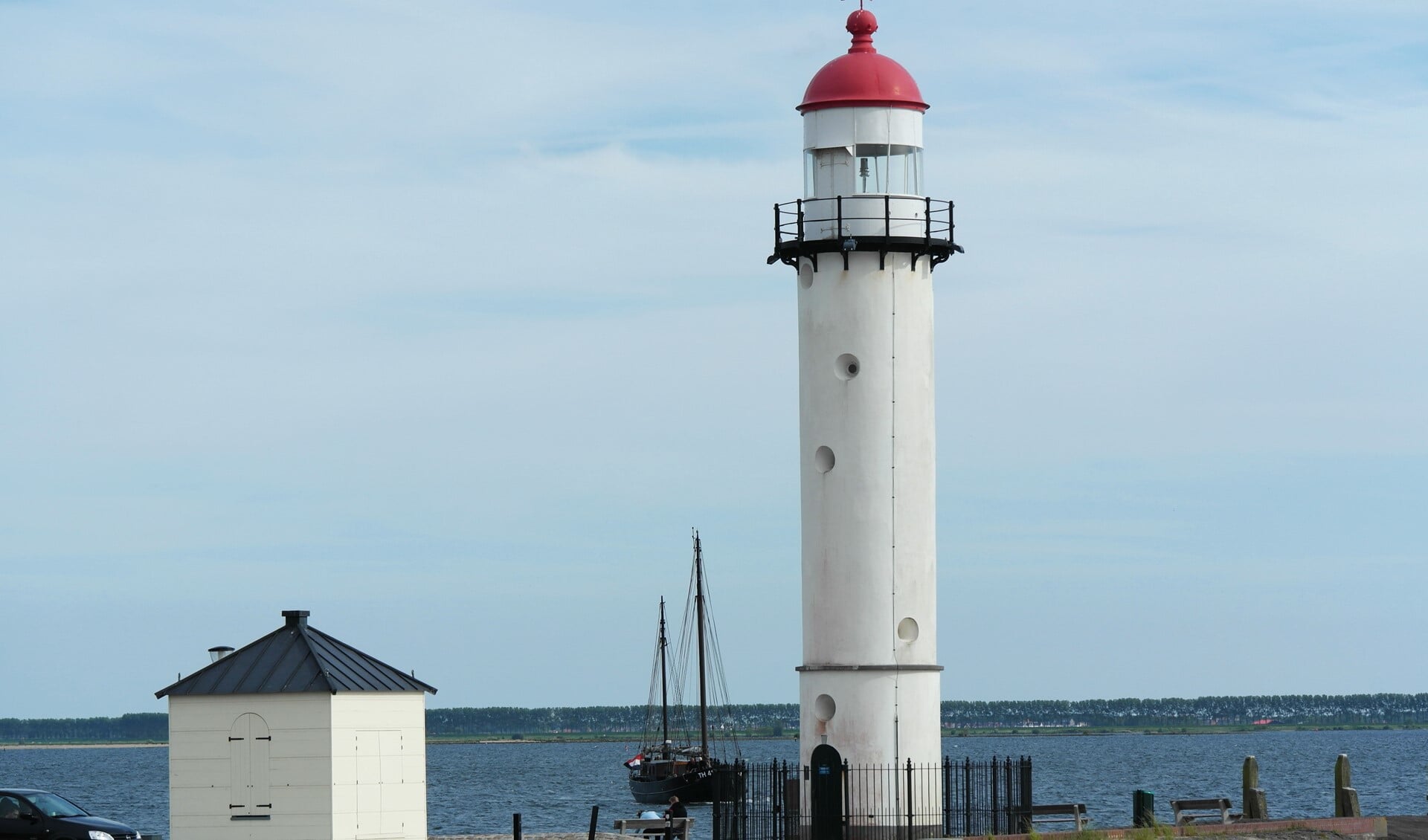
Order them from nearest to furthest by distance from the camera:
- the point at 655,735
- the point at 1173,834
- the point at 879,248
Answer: the point at 1173,834 < the point at 879,248 < the point at 655,735

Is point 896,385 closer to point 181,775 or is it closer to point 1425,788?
point 181,775

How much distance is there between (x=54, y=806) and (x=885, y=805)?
1394 centimetres

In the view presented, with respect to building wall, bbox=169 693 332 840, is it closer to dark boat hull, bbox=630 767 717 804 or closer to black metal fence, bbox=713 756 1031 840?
black metal fence, bbox=713 756 1031 840

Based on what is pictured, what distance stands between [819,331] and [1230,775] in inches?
3564

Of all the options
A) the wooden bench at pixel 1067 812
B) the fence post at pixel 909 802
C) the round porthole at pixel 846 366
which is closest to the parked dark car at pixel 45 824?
the fence post at pixel 909 802

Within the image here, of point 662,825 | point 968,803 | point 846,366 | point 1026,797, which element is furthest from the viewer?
point 662,825

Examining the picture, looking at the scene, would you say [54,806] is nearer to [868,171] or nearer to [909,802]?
[909,802]

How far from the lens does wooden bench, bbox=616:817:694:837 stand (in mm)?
35344

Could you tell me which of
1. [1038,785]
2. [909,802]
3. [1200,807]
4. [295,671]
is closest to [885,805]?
Result: [909,802]

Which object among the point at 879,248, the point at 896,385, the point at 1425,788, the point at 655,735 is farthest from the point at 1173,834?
the point at 655,735

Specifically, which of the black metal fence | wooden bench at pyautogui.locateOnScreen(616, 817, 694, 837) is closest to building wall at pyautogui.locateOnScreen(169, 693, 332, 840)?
the black metal fence

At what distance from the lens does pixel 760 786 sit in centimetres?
3316

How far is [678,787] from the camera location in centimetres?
8431

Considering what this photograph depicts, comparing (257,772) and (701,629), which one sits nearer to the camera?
(257,772)
